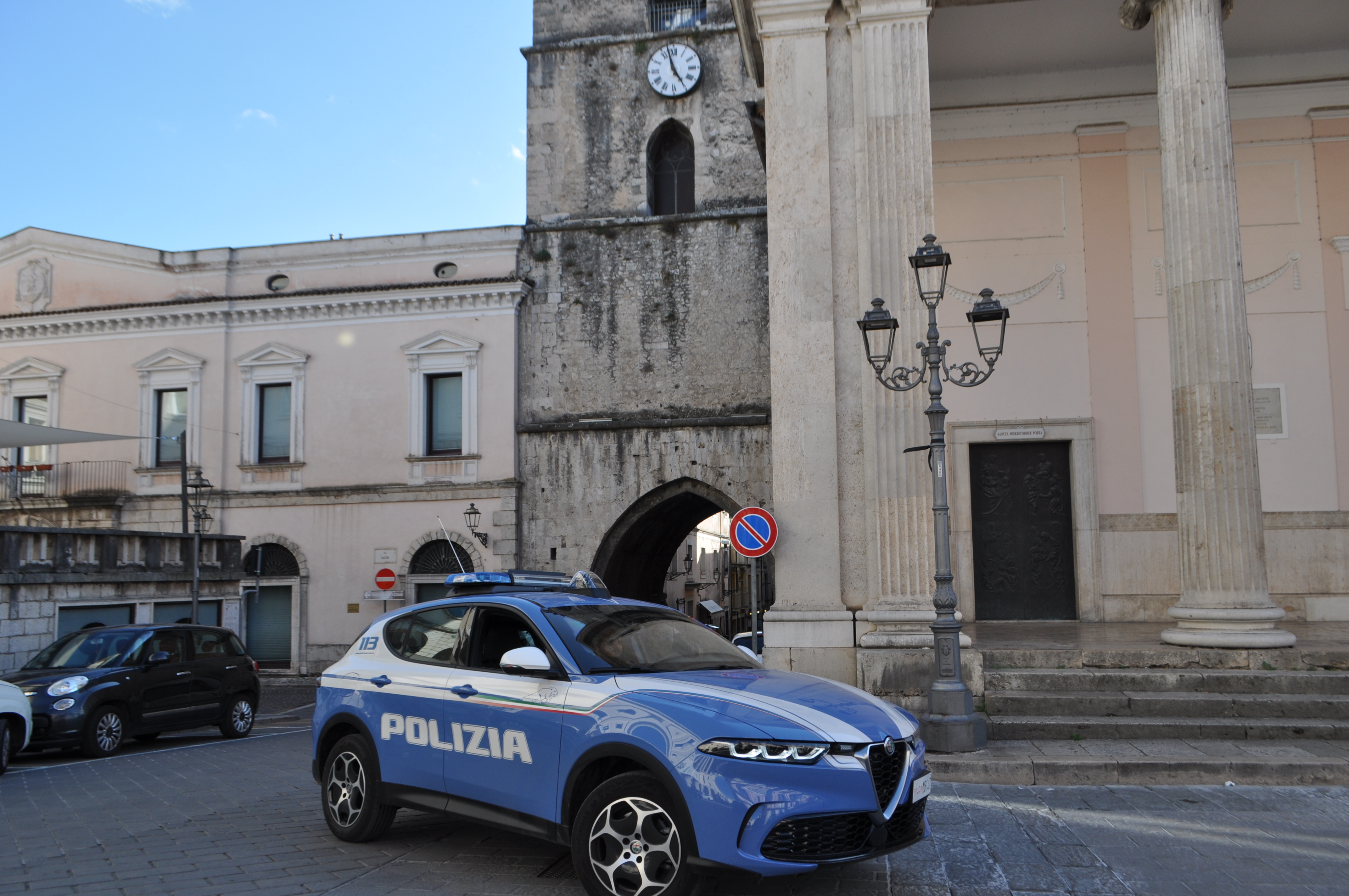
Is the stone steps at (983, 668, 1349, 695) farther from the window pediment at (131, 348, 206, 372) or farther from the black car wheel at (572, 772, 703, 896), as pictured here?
the window pediment at (131, 348, 206, 372)

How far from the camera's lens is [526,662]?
5.56 meters

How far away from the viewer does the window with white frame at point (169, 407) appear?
28656mm

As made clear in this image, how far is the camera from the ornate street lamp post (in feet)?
29.1

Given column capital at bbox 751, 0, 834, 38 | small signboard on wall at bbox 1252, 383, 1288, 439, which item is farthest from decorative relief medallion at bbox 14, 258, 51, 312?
small signboard on wall at bbox 1252, 383, 1288, 439

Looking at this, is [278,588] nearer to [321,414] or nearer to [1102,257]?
[321,414]

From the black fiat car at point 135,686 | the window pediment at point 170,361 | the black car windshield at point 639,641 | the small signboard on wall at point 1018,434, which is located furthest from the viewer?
the window pediment at point 170,361

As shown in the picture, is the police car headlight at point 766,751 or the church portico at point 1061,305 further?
the church portico at point 1061,305

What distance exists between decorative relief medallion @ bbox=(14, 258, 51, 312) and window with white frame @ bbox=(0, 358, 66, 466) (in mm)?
1632

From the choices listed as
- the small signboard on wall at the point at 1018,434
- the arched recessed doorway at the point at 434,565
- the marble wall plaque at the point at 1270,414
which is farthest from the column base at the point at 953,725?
the arched recessed doorway at the point at 434,565

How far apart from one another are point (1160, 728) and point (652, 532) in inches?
809

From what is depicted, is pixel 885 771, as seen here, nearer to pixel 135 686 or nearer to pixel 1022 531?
pixel 1022 531

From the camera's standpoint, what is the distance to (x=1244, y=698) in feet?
31.3

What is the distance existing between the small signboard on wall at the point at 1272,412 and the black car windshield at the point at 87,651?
52.8ft

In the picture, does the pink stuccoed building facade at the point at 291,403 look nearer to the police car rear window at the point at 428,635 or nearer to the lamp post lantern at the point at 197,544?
the lamp post lantern at the point at 197,544
